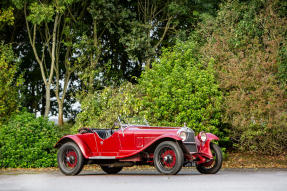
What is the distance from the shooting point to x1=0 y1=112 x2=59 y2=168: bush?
625 inches

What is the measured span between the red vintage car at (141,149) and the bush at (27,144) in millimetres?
4015

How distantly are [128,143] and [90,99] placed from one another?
793 centimetres

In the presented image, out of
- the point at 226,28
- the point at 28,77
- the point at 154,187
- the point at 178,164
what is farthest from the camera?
the point at 28,77

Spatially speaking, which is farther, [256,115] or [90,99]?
[90,99]

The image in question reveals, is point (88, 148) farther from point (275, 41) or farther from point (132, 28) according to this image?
point (132, 28)

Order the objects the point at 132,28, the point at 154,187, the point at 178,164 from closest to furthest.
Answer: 1. the point at 154,187
2. the point at 178,164
3. the point at 132,28

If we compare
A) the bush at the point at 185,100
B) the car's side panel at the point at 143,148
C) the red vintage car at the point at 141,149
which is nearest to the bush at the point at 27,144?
the bush at the point at 185,100

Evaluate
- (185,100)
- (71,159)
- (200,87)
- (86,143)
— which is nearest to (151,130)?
(86,143)

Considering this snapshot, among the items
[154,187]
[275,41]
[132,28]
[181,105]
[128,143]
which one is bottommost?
[154,187]

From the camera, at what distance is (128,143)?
1121 centimetres

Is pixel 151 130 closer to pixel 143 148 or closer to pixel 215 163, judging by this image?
pixel 143 148

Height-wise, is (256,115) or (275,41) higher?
(275,41)

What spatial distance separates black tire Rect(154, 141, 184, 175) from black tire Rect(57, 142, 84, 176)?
85.9 inches

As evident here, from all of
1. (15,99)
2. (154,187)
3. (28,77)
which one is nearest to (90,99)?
(15,99)
